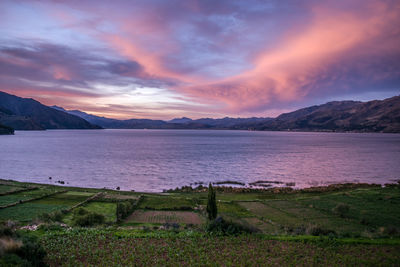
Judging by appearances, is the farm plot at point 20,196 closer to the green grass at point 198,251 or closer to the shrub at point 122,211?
the shrub at point 122,211

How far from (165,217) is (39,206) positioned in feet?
58.8

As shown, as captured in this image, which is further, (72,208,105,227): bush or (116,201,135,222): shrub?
(116,201,135,222): shrub

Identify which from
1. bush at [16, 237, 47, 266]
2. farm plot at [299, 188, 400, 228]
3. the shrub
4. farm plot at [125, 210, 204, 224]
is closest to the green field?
the shrub

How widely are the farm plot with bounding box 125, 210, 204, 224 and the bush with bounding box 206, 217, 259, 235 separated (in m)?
8.07

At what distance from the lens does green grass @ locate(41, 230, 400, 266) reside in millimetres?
13898

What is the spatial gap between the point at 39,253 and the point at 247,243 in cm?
1259

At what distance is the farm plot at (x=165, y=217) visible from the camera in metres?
27.2

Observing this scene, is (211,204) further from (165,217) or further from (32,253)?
(32,253)

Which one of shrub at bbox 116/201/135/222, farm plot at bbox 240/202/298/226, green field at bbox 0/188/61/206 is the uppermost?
shrub at bbox 116/201/135/222

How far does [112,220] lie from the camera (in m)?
26.5

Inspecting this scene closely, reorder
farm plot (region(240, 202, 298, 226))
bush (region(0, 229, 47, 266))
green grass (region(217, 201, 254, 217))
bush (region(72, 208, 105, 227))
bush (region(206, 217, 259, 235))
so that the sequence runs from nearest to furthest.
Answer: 1. bush (region(0, 229, 47, 266))
2. bush (region(206, 217, 259, 235))
3. bush (region(72, 208, 105, 227))
4. farm plot (region(240, 202, 298, 226))
5. green grass (region(217, 201, 254, 217))

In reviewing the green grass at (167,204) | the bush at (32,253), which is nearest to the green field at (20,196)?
the green grass at (167,204)

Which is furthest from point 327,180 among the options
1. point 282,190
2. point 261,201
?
point 261,201

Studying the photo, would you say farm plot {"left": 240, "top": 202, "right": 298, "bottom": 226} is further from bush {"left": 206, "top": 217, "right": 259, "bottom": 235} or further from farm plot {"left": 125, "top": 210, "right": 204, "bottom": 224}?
bush {"left": 206, "top": 217, "right": 259, "bottom": 235}
